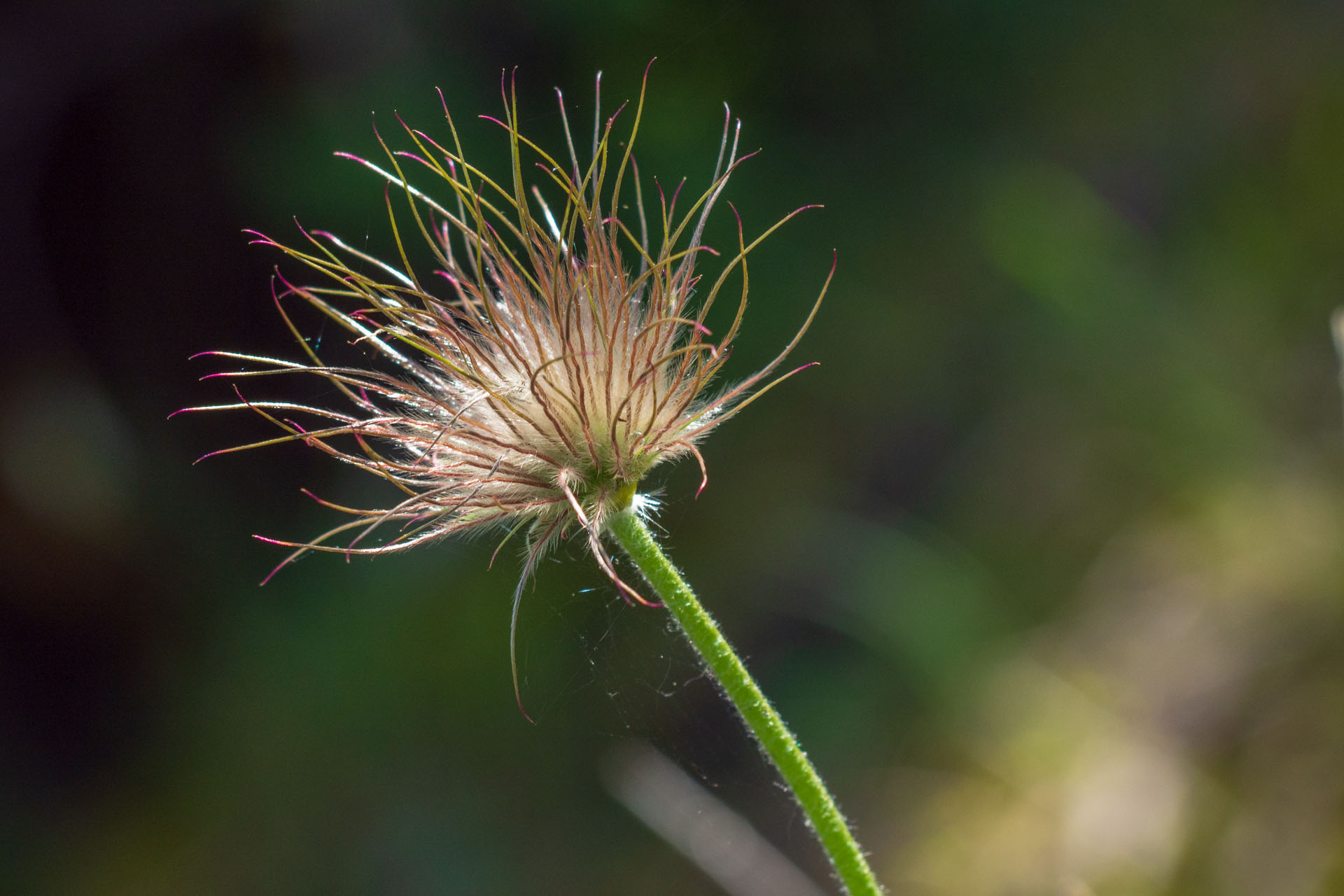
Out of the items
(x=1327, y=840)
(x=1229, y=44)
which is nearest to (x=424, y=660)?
(x=1327, y=840)

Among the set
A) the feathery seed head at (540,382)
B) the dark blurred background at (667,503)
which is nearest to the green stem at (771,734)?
the feathery seed head at (540,382)

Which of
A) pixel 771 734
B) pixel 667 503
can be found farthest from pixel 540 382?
pixel 667 503

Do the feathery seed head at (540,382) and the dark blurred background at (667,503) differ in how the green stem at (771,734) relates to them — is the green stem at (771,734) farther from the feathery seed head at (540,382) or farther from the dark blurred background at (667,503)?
the dark blurred background at (667,503)

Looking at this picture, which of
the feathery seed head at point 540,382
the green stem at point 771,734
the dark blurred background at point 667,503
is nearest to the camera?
the green stem at point 771,734

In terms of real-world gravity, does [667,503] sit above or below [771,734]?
above

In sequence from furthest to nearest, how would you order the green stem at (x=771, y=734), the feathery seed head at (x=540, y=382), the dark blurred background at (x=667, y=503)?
the dark blurred background at (x=667, y=503), the feathery seed head at (x=540, y=382), the green stem at (x=771, y=734)

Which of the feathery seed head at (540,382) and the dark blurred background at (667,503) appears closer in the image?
the feathery seed head at (540,382)

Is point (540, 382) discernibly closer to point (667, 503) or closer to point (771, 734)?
point (771, 734)

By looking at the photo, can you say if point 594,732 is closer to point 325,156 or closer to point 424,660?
point 424,660
